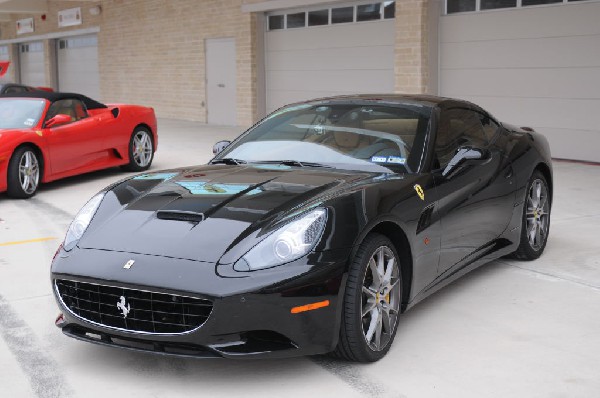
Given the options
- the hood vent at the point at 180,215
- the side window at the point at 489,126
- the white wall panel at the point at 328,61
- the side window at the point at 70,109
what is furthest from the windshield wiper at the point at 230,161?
the white wall panel at the point at 328,61

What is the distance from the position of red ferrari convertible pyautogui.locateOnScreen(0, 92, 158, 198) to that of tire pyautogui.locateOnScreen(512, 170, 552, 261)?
20.0ft

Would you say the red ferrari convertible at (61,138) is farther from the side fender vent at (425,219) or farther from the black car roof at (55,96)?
the side fender vent at (425,219)

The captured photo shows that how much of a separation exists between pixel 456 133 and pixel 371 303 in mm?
1699

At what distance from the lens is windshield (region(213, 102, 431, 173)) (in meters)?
4.82

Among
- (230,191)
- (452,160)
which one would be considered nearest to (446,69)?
(452,160)

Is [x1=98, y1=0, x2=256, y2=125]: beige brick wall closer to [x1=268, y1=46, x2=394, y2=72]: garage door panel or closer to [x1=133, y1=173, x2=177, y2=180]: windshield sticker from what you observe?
[x1=268, y1=46, x2=394, y2=72]: garage door panel

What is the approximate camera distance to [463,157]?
4.99 m

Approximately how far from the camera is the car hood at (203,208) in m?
3.86

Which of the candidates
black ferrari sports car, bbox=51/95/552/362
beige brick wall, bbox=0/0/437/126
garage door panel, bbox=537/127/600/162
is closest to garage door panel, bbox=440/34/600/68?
beige brick wall, bbox=0/0/437/126

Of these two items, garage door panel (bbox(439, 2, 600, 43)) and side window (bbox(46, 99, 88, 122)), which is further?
garage door panel (bbox(439, 2, 600, 43))

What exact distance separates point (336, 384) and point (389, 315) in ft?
1.80

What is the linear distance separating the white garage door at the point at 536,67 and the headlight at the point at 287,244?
29.7ft

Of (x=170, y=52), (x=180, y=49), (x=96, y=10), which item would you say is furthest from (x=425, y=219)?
(x=96, y=10)

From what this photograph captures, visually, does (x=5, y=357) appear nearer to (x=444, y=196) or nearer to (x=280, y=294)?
(x=280, y=294)
